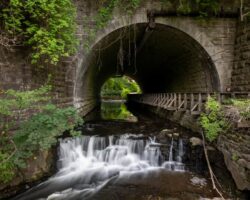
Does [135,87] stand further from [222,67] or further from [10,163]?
[10,163]

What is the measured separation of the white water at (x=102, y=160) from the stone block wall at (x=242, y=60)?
406 centimetres

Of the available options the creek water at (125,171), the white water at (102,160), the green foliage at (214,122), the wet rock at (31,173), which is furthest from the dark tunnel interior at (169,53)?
the wet rock at (31,173)

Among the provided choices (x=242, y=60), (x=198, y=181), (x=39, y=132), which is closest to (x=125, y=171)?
(x=198, y=181)

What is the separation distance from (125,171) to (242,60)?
671 cm

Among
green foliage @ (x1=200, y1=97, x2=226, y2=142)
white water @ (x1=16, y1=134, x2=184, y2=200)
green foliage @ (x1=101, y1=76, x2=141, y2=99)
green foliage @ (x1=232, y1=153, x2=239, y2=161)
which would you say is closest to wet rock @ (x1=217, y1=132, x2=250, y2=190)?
green foliage @ (x1=232, y1=153, x2=239, y2=161)

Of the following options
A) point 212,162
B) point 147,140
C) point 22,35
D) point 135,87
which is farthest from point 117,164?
point 135,87

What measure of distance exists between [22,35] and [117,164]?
4.71m

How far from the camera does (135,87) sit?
44.8m

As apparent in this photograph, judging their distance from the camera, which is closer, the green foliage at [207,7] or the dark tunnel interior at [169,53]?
the green foliage at [207,7]

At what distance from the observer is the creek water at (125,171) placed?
488 centimetres

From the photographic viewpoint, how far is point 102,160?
6.79 m

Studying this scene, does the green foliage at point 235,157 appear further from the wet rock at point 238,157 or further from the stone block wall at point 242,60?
the stone block wall at point 242,60

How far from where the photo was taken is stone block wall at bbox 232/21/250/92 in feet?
27.7

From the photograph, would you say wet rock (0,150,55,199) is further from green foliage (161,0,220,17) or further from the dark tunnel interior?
green foliage (161,0,220,17)
